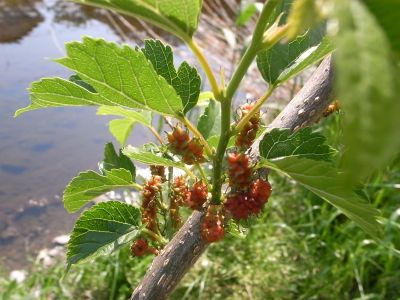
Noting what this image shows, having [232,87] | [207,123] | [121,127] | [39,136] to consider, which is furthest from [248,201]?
[39,136]

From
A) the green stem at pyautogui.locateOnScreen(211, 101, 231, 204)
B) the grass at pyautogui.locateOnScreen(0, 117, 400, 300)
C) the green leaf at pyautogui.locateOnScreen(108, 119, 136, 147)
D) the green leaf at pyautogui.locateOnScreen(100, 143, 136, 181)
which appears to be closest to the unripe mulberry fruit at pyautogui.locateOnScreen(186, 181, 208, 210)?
the green stem at pyautogui.locateOnScreen(211, 101, 231, 204)

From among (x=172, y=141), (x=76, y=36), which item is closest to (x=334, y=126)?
(x=172, y=141)

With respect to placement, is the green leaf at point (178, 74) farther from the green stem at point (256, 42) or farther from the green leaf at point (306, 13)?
the green leaf at point (306, 13)

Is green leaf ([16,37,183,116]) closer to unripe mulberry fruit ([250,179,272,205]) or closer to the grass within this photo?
unripe mulberry fruit ([250,179,272,205])

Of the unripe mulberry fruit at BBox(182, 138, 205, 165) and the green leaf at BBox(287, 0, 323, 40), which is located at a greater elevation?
the green leaf at BBox(287, 0, 323, 40)

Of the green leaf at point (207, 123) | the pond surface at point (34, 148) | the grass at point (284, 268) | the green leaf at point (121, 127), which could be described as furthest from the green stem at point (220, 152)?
the pond surface at point (34, 148)

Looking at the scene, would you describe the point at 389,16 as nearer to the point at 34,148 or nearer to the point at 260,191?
the point at 260,191

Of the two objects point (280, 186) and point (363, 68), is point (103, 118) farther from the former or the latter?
point (363, 68)
